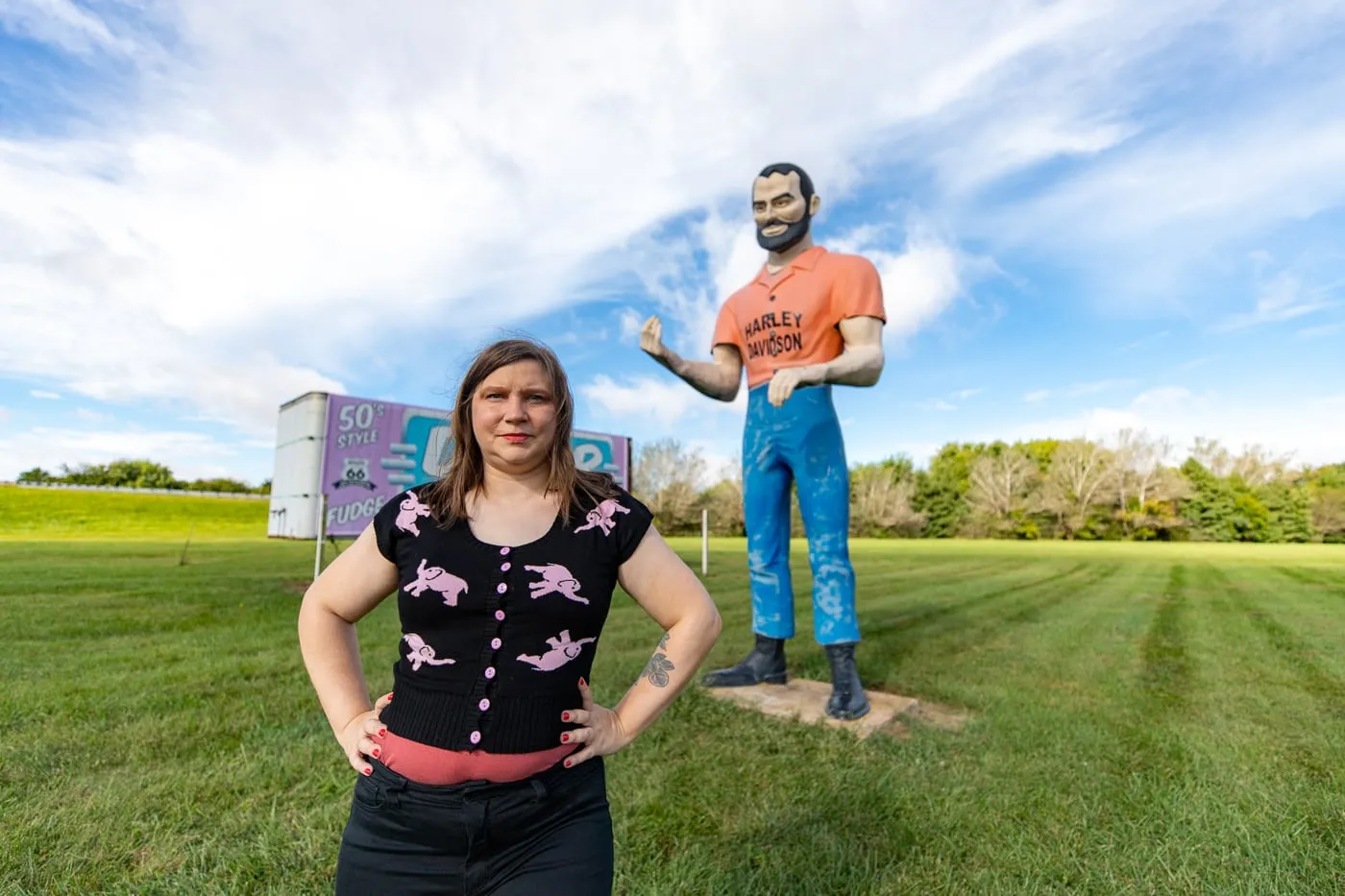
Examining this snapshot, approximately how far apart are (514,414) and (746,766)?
2160mm

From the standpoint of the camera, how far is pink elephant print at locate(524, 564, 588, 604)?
129 cm

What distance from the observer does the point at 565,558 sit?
1317mm

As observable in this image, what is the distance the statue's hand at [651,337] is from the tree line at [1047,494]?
20.4 metres

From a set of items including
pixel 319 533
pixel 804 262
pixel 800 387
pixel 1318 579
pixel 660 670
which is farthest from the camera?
pixel 1318 579

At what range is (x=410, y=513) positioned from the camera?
54.0 inches

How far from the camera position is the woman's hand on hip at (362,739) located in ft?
4.09

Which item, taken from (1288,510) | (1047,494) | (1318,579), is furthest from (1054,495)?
(1318,579)

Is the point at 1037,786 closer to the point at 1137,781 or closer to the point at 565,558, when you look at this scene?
the point at 1137,781

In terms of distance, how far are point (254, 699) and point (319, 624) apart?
9.43 ft

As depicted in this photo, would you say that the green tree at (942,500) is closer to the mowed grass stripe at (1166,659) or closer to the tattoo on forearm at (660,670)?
the mowed grass stripe at (1166,659)

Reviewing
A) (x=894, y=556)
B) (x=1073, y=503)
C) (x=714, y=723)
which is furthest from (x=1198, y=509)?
(x=714, y=723)

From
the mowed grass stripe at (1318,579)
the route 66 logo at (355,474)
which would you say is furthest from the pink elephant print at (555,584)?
the mowed grass stripe at (1318,579)

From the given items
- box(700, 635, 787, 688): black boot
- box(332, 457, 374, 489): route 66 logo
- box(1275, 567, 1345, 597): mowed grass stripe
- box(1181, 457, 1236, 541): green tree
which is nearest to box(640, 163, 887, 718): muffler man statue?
box(700, 635, 787, 688): black boot

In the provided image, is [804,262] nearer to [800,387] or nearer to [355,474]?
[800,387]
